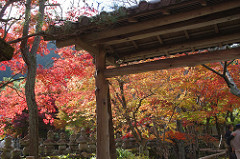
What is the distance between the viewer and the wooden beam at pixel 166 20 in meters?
2.79

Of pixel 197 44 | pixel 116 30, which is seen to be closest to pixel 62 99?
pixel 116 30

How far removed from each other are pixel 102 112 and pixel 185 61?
77.1 inches

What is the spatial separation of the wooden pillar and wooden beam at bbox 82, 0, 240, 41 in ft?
1.95

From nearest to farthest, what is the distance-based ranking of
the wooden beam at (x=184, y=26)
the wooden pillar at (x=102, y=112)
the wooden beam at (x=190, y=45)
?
the wooden beam at (x=184, y=26)
the wooden pillar at (x=102, y=112)
the wooden beam at (x=190, y=45)

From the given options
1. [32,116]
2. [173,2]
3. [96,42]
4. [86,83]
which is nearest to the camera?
[173,2]

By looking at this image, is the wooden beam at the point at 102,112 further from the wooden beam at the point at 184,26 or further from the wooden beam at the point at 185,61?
the wooden beam at the point at 184,26

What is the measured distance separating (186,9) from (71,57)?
5.85 metres

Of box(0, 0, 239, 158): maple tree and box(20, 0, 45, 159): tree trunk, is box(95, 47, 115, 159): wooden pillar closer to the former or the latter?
box(0, 0, 239, 158): maple tree

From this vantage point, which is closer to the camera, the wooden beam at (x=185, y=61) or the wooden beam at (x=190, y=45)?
the wooden beam at (x=185, y=61)

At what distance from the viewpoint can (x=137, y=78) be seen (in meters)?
6.57

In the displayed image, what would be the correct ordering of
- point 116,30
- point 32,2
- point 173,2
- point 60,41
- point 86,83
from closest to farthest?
1. point 173,2
2. point 116,30
3. point 60,41
4. point 32,2
5. point 86,83

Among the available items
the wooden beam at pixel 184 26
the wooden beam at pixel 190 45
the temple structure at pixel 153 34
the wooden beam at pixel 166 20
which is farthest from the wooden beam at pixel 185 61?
the wooden beam at pixel 190 45

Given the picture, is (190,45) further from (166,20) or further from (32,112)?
(32,112)

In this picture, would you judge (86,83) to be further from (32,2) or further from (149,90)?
(32,2)
